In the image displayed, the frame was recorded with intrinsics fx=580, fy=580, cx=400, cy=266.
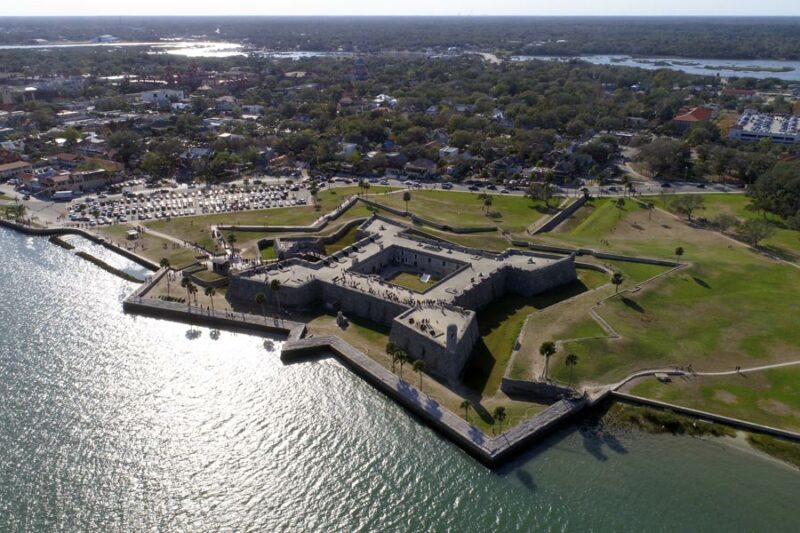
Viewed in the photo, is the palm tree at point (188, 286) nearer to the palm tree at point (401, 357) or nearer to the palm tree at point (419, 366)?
the palm tree at point (401, 357)

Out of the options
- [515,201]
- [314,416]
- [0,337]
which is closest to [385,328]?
[314,416]

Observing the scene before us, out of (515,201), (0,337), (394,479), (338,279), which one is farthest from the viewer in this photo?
(515,201)

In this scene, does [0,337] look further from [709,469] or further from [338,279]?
[709,469]

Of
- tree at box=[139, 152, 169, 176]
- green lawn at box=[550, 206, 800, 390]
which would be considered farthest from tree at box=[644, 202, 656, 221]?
tree at box=[139, 152, 169, 176]

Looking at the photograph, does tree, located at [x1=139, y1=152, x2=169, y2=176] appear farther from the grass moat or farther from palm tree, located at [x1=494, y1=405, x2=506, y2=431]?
palm tree, located at [x1=494, y1=405, x2=506, y2=431]

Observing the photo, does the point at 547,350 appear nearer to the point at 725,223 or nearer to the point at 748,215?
the point at 725,223

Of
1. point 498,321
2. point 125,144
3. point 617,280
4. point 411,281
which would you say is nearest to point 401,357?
point 498,321
